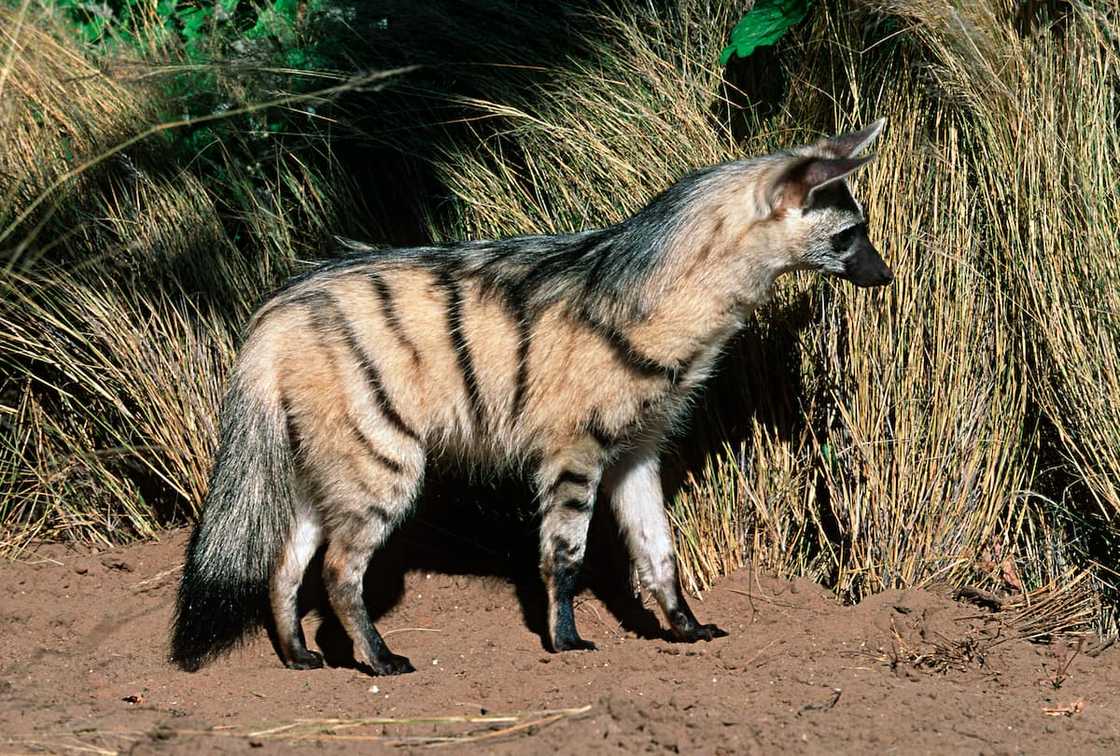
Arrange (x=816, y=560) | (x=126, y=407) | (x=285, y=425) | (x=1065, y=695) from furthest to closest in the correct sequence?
(x=126, y=407)
(x=816, y=560)
(x=285, y=425)
(x=1065, y=695)

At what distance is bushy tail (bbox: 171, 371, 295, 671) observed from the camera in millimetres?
4305

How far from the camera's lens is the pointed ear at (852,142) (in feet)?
14.0

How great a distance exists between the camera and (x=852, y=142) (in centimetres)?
430

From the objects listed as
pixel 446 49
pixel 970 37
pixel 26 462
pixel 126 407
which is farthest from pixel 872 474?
pixel 26 462

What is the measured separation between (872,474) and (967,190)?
1.12 m

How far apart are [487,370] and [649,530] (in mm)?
888

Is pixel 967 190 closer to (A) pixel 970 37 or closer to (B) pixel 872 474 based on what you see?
(A) pixel 970 37

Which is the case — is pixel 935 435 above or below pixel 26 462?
above

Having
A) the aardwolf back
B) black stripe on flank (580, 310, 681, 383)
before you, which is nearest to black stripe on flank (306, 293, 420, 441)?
the aardwolf back

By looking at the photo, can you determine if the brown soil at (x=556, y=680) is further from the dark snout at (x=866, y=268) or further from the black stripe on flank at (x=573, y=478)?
the dark snout at (x=866, y=268)

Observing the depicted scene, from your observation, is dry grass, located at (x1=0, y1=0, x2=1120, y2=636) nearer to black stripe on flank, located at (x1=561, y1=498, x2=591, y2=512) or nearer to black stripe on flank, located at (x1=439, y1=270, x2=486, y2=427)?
black stripe on flank, located at (x1=561, y1=498, x2=591, y2=512)

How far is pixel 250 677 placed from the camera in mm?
4391

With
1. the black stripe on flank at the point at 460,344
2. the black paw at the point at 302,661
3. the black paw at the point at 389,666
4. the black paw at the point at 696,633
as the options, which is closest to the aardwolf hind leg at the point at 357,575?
the black paw at the point at 389,666

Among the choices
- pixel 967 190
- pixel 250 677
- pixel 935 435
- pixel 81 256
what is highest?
pixel 967 190
